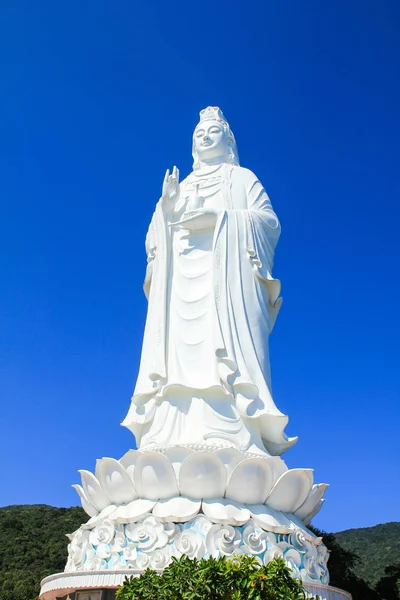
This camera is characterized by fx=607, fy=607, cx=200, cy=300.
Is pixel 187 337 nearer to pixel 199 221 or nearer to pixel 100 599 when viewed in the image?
pixel 199 221

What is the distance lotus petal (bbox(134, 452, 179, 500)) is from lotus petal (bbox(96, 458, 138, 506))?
17 centimetres

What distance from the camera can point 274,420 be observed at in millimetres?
6398

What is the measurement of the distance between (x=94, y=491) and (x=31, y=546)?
11.9 metres

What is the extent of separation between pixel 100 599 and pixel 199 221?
4.41 meters

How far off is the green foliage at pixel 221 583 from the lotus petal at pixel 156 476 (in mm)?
1514

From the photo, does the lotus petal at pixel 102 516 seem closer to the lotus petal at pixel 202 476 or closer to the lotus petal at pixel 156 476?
the lotus petal at pixel 156 476

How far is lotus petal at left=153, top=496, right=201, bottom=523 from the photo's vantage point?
5.30m

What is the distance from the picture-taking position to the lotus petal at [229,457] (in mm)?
5628

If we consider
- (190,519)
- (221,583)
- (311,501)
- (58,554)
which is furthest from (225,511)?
(58,554)

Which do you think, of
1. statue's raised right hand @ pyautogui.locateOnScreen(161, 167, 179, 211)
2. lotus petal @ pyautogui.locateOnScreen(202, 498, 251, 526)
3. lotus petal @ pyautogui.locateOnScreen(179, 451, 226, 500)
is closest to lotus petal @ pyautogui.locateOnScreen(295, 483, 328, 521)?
lotus petal @ pyautogui.locateOnScreen(202, 498, 251, 526)

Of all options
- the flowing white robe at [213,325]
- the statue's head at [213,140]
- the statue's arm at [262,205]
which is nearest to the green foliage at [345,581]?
the flowing white robe at [213,325]

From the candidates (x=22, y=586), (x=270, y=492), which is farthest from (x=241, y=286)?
(x=22, y=586)

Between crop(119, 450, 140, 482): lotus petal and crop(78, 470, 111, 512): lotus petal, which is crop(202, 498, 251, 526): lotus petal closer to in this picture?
crop(119, 450, 140, 482): lotus petal

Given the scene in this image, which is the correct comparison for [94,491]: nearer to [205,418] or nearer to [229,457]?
[205,418]
